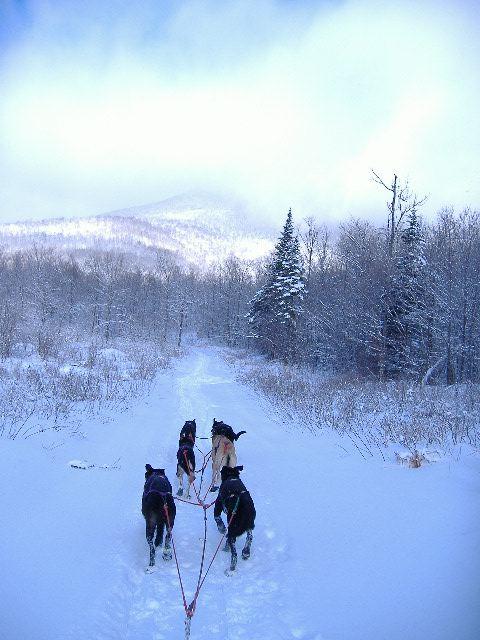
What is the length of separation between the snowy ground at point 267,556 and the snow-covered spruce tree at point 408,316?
11783 mm

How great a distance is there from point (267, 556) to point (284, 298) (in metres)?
23.5

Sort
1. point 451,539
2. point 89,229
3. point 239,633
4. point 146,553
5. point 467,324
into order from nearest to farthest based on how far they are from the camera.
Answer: point 239,633, point 451,539, point 146,553, point 467,324, point 89,229

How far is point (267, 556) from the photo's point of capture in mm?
4172

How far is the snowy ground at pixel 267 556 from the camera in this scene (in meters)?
3.00

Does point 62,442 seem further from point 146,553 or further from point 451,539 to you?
point 451,539

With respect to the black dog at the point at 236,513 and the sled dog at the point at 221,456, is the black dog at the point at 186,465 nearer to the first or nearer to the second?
the sled dog at the point at 221,456

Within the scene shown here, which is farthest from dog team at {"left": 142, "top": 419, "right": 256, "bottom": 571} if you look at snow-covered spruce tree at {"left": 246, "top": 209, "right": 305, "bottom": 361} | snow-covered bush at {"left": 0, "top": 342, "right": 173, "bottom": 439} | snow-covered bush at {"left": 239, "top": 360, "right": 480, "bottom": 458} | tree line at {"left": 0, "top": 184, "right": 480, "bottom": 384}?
snow-covered spruce tree at {"left": 246, "top": 209, "right": 305, "bottom": 361}

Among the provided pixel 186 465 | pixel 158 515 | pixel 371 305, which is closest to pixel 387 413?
pixel 186 465

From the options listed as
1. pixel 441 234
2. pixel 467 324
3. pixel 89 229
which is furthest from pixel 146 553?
pixel 89 229

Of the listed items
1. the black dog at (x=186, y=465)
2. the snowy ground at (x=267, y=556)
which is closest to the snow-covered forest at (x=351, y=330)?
the snowy ground at (x=267, y=556)

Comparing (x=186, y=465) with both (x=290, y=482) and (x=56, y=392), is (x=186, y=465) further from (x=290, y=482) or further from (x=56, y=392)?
(x=56, y=392)

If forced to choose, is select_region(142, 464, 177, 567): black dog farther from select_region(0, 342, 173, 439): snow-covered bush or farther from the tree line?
the tree line

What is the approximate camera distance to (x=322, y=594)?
343 cm

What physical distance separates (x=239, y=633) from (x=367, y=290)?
56.8 ft
